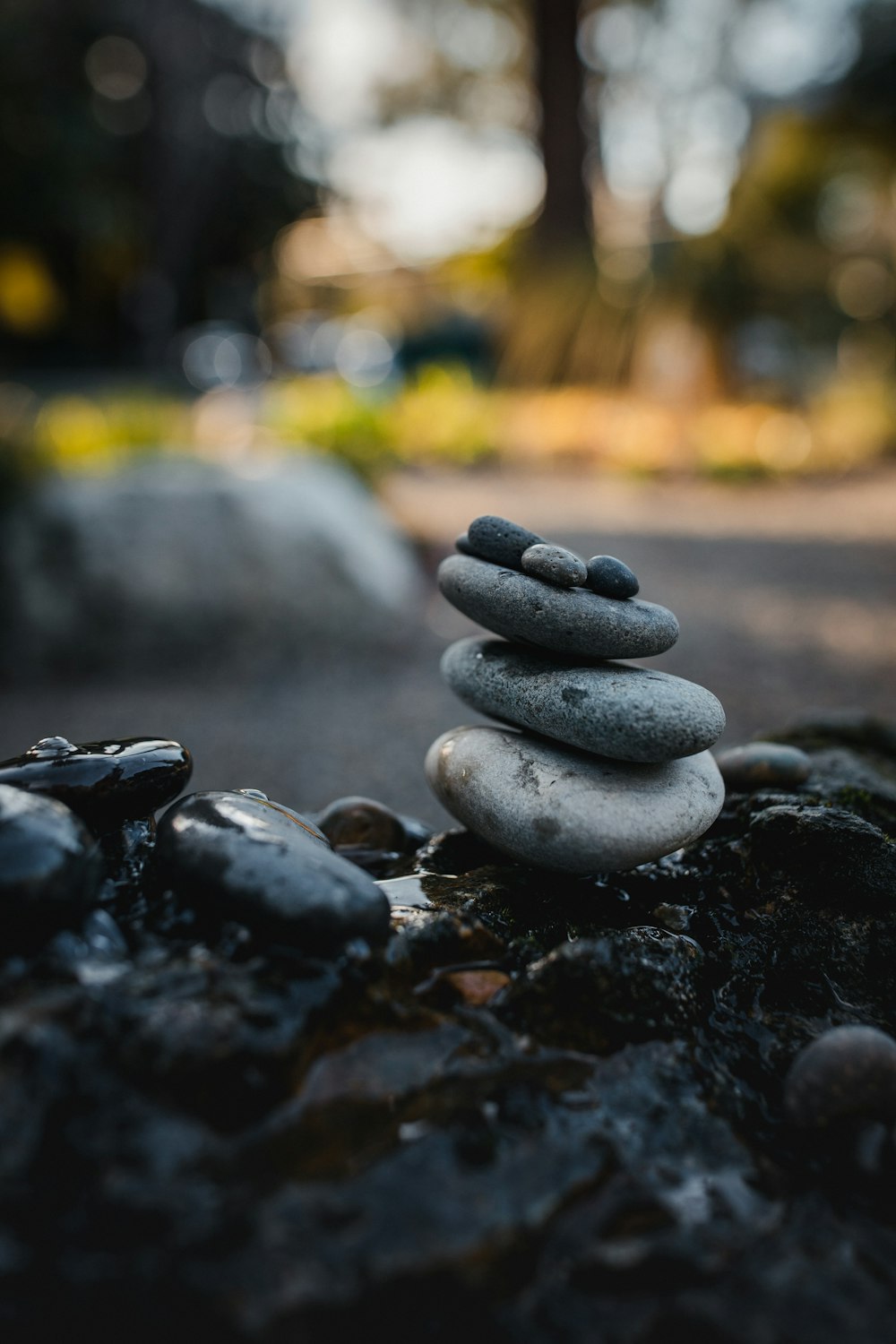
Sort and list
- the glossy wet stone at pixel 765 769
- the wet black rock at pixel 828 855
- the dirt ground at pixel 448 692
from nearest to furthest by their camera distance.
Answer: the wet black rock at pixel 828 855 < the glossy wet stone at pixel 765 769 < the dirt ground at pixel 448 692

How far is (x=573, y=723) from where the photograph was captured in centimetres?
202

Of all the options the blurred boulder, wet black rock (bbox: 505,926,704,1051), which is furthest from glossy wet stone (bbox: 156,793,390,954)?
the blurred boulder

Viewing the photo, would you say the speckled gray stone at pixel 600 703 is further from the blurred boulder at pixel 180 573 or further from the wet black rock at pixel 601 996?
the blurred boulder at pixel 180 573

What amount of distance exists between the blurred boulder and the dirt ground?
20cm

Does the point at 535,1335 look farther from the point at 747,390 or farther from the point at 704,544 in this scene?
the point at 747,390

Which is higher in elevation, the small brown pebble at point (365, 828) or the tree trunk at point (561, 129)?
the tree trunk at point (561, 129)

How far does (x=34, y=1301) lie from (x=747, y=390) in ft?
42.6

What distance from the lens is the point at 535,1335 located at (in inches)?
48.8

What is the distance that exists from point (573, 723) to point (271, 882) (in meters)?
0.77

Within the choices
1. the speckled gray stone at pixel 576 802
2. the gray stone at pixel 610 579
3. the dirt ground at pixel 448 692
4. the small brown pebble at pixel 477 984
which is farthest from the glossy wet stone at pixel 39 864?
the dirt ground at pixel 448 692

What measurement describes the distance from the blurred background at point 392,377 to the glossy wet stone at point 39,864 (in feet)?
7.99

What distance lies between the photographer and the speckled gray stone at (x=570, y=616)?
2014 millimetres

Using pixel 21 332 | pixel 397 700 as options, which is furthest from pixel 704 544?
pixel 21 332

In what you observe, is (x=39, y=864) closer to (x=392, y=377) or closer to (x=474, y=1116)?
(x=474, y=1116)
